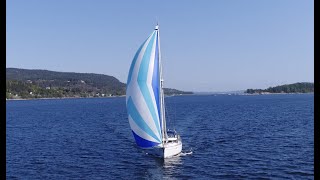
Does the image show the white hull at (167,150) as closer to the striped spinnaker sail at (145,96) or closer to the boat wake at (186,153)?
the striped spinnaker sail at (145,96)

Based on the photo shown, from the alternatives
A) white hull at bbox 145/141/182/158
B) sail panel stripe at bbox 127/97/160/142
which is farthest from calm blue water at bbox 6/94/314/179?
sail panel stripe at bbox 127/97/160/142

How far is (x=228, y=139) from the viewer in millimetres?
52531

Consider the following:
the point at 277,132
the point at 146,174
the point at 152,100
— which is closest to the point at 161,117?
the point at 152,100

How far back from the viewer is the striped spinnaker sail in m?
36.7

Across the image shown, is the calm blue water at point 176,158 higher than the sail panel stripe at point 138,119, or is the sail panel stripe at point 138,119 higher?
the sail panel stripe at point 138,119

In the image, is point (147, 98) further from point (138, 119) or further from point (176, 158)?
point (176, 158)

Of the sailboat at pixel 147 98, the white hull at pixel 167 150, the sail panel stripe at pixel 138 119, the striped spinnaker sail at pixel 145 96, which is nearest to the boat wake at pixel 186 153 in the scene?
the white hull at pixel 167 150

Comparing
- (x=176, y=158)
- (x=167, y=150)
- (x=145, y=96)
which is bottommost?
(x=176, y=158)

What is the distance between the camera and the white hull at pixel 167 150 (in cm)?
3784

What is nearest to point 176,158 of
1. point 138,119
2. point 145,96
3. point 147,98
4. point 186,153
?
point 186,153

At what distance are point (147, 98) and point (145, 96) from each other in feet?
0.99

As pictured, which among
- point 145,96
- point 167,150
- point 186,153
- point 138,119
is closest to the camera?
point 145,96

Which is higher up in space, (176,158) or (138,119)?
(138,119)

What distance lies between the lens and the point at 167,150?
125ft
